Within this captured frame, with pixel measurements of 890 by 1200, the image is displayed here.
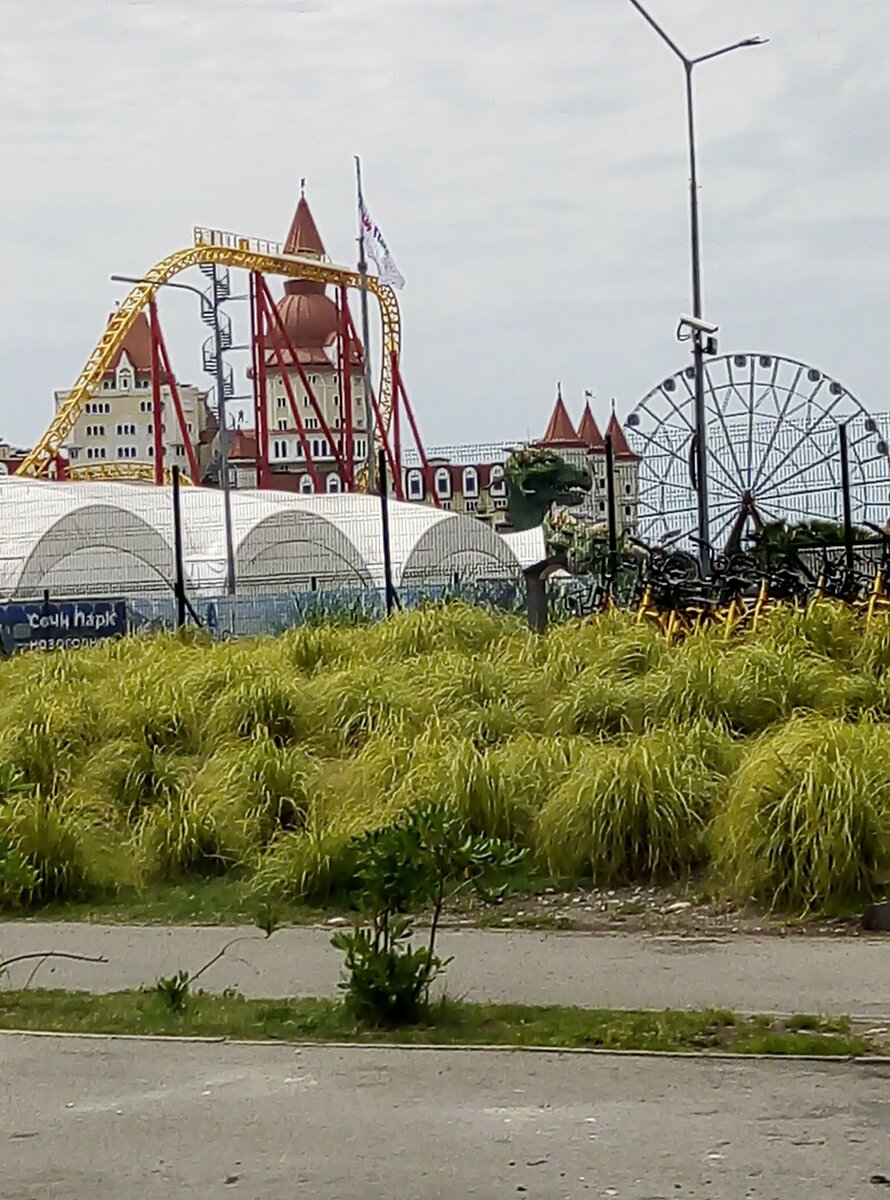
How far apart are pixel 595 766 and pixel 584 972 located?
250 cm

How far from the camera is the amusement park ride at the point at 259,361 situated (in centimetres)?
6322

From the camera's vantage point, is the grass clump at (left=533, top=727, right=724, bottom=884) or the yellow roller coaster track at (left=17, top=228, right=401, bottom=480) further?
the yellow roller coaster track at (left=17, top=228, right=401, bottom=480)

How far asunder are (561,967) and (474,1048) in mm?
1834

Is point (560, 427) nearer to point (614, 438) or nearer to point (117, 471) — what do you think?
point (117, 471)

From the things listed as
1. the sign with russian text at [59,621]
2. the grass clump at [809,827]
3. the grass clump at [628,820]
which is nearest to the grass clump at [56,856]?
the grass clump at [628,820]

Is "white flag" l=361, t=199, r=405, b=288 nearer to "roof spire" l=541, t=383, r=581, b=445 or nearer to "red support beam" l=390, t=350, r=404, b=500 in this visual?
"red support beam" l=390, t=350, r=404, b=500

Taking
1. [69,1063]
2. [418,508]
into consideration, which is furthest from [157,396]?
[69,1063]

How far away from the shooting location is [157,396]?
68812 mm

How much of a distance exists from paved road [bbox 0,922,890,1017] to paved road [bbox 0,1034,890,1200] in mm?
1281

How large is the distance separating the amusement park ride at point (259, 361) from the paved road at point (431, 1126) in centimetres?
5092

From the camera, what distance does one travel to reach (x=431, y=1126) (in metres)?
5.88

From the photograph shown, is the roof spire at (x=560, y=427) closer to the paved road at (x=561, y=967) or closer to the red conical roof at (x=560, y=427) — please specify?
the red conical roof at (x=560, y=427)

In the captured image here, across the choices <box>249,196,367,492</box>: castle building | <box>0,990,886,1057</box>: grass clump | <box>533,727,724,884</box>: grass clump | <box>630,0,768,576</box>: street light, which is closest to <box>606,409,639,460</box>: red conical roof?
<box>630,0,768,576</box>: street light

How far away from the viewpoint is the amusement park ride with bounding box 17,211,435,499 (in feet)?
207
